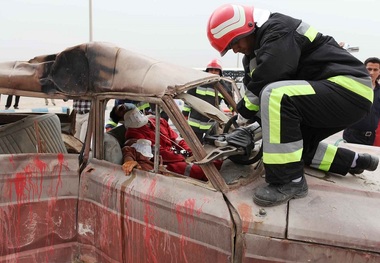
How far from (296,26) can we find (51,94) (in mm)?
1673

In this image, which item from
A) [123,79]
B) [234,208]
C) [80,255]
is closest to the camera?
[234,208]

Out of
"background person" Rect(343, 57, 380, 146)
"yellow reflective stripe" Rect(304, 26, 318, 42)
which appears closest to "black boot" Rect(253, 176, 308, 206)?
"yellow reflective stripe" Rect(304, 26, 318, 42)

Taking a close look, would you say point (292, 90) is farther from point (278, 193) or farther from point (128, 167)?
point (128, 167)

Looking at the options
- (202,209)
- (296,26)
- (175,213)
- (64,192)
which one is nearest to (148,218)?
(175,213)

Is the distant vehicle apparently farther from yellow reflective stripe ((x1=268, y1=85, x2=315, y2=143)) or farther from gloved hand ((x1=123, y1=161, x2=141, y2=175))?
yellow reflective stripe ((x1=268, y1=85, x2=315, y2=143))

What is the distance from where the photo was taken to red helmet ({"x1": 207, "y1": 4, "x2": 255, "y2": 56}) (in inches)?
89.5

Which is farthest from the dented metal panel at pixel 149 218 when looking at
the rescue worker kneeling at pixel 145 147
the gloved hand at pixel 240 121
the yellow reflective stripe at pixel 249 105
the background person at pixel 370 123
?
the background person at pixel 370 123

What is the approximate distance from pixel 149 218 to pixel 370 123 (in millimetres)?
3567

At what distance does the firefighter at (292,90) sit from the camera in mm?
2061

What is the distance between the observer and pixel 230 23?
228 centimetres

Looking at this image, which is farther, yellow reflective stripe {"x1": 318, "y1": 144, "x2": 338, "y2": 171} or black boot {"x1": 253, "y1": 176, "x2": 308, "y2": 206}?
yellow reflective stripe {"x1": 318, "y1": 144, "x2": 338, "y2": 171}

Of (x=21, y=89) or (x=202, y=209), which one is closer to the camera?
(x=202, y=209)

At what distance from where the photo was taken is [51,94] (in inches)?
98.7

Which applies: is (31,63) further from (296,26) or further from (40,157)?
(296,26)
